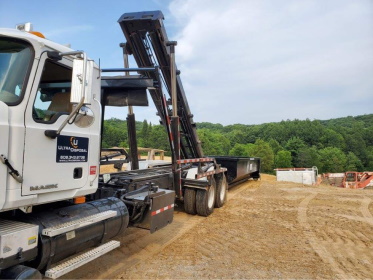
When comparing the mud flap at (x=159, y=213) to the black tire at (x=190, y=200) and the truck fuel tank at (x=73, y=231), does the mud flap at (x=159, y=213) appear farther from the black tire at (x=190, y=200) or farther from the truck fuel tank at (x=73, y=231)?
the black tire at (x=190, y=200)

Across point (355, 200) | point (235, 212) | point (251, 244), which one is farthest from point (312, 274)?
point (355, 200)

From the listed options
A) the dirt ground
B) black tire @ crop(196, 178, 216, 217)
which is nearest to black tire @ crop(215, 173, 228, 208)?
the dirt ground

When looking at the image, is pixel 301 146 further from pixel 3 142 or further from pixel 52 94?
pixel 3 142

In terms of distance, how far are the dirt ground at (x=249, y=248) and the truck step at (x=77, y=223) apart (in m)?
0.96

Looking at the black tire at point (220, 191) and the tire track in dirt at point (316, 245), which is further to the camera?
the black tire at point (220, 191)

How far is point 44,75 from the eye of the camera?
9.30 feet

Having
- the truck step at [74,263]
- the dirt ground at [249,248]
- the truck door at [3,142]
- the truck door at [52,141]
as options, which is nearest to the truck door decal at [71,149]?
the truck door at [52,141]

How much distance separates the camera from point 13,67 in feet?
8.52

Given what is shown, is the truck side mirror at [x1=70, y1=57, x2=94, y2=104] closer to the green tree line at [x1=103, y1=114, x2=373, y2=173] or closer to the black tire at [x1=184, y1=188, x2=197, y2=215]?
the black tire at [x1=184, y1=188, x2=197, y2=215]

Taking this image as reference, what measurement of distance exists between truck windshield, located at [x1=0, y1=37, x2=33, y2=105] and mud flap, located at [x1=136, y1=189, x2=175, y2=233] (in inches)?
87.6

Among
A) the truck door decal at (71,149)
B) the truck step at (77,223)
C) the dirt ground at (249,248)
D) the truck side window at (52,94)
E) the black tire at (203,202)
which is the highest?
the truck side window at (52,94)

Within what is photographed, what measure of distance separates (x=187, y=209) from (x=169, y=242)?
1.73 metres

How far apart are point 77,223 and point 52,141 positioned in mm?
866

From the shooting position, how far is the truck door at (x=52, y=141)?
104 inches
